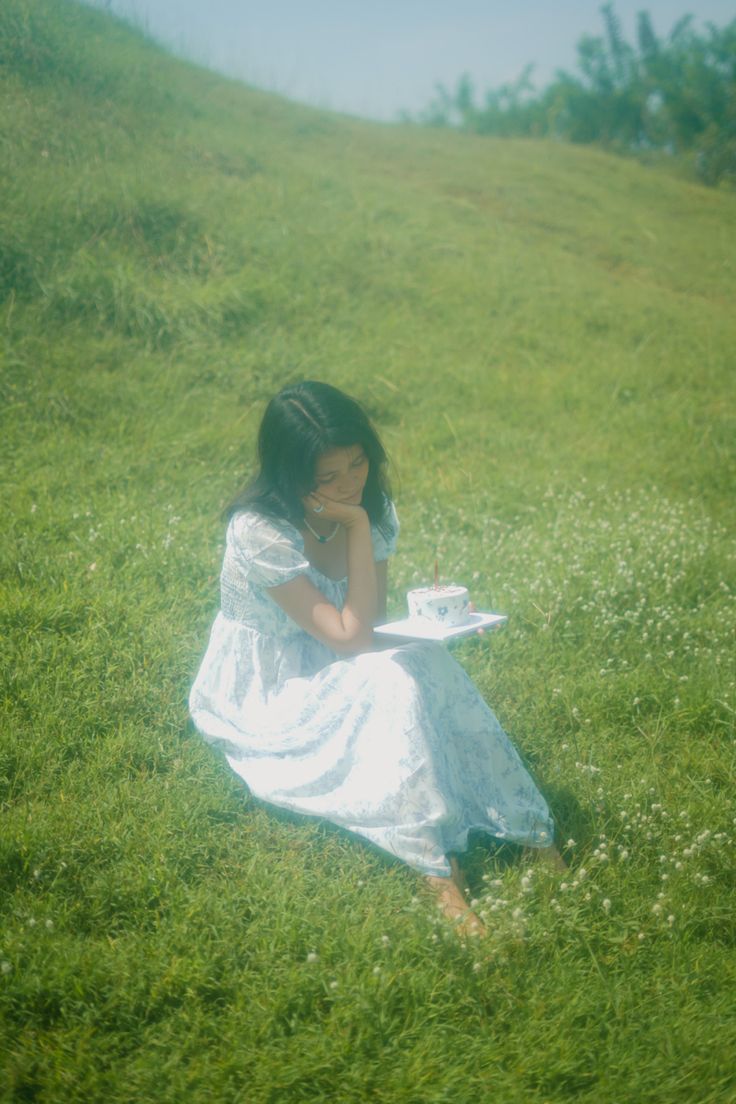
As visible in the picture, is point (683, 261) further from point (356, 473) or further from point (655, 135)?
point (356, 473)

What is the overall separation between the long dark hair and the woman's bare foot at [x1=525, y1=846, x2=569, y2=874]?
A: 1535 mm

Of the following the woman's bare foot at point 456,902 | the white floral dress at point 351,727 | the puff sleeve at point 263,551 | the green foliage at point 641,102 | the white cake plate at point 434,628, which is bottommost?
the woman's bare foot at point 456,902

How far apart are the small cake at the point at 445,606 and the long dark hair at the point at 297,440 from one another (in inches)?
25.0

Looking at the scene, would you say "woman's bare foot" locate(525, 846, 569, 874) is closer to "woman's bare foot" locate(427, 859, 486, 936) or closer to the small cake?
"woman's bare foot" locate(427, 859, 486, 936)

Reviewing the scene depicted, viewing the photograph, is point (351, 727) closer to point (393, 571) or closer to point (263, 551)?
point (263, 551)

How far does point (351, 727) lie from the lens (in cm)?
351

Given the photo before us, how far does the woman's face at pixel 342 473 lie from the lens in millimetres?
3758

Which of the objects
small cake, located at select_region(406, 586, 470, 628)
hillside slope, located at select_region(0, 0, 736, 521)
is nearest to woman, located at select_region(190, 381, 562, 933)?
small cake, located at select_region(406, 586, 470, 628)

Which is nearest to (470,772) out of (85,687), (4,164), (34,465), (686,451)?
(85,687)

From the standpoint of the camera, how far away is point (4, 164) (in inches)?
326

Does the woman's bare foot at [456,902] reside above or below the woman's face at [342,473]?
below

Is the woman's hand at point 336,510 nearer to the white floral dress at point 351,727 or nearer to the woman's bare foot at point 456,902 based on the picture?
the white floral dress at point 351,727

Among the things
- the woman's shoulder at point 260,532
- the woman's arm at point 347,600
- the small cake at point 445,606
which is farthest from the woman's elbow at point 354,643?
the woman's shoulder at point 260,532

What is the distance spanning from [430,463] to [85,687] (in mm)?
3878
